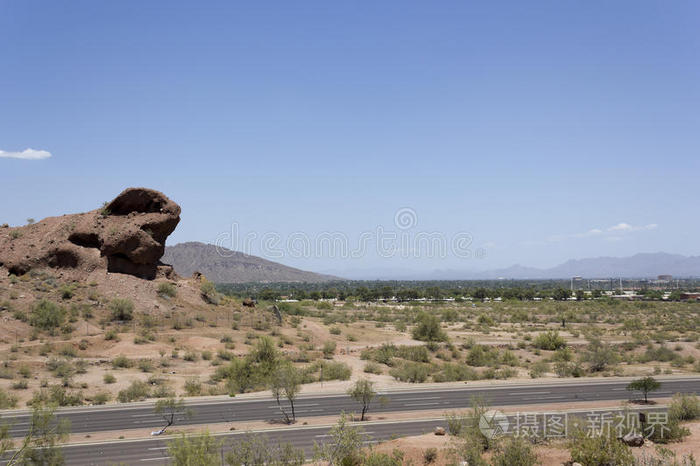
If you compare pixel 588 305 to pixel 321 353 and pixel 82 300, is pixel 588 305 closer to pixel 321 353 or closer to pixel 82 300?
pixel 321 353

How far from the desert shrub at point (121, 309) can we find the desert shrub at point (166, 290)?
223 inches

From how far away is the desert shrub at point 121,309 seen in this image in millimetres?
51156

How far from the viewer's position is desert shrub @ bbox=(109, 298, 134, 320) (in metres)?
51.2

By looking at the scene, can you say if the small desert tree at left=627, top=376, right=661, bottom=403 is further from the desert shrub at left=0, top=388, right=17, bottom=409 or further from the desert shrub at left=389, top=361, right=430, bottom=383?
the desert shrub at left=0, top=388, right=17, bottom=409

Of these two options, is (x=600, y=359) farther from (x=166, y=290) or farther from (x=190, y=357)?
(x=166, y=290)

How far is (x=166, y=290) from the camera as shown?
58.5m

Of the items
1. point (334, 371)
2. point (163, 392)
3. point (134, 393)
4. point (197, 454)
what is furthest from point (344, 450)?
point (334, 371)

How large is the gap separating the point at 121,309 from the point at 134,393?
21164 millimetres

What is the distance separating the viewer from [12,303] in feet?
158

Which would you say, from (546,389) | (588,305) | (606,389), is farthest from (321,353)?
(588,305)

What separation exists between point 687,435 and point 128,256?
55.5m

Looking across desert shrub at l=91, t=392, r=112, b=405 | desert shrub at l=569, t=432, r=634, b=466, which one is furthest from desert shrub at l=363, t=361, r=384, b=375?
desert shrub at l=569, t=432, r=634, b=466

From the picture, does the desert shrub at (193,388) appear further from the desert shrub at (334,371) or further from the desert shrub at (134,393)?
the desert shrub at (334,371)

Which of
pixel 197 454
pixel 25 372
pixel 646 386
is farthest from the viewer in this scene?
pixel 25 372
